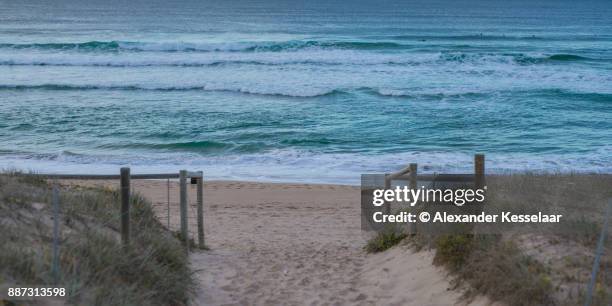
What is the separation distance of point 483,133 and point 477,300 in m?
17.0

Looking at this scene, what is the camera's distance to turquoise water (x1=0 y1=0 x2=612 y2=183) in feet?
66.7

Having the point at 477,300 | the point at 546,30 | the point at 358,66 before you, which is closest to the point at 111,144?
the point at 477,300

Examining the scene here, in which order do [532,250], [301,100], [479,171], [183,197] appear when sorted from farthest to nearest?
[301,100] → [183,197] → [479,171] → [532,250]

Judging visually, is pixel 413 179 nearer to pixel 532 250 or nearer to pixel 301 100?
pixel 532 250

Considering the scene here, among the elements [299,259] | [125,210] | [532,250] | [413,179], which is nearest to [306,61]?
[299,259]

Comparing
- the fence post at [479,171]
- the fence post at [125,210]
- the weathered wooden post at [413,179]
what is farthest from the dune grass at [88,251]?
the fence post at [479,171]

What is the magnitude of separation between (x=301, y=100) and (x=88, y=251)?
2412 cm

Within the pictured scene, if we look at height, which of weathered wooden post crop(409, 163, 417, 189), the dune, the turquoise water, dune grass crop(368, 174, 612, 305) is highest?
the turquoise water

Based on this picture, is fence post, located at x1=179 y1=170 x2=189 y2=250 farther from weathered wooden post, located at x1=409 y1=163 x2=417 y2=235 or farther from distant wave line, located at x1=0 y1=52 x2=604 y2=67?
distant wave line, located at x1=0 y1=52 x2=604 y2=67

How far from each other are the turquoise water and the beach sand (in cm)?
286

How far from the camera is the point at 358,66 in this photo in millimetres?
41344

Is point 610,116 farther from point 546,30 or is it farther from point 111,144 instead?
point 546,30

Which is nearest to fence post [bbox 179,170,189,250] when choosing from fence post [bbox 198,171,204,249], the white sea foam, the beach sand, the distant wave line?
the beach sand

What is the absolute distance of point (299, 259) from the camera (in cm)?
1035
